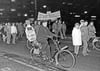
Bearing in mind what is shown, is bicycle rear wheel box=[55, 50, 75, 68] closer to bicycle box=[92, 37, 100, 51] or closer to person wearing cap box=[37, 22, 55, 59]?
person wearing cap box=[37, 22, 55, 59]

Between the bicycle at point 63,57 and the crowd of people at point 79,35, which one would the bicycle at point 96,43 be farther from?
the bicycle at point 63,57

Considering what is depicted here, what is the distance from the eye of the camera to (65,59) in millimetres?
6277

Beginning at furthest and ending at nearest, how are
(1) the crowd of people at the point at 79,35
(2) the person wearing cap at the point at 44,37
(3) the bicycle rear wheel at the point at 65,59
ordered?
1. (1) the crowd of people at the point at 79,35
2. (2) the person wearing cap at the point at 44,37
3. (3) the bicycle rear wheel at the point at 65,59

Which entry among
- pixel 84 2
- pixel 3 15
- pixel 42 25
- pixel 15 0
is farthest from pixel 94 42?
pixel 3 15

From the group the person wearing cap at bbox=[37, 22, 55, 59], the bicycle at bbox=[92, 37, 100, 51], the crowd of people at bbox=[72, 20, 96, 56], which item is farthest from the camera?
the bicycle at bbox=[92, 37, 100, 51]

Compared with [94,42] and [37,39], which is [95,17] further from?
[37,39]

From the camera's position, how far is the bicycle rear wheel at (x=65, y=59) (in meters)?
6.06

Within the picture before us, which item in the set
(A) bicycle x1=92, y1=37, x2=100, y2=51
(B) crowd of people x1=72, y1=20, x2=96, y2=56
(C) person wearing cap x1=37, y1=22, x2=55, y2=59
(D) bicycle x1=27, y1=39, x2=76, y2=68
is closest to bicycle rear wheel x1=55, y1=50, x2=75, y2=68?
(D) bicycle x1=27, y1=39, x2=76, y2=68

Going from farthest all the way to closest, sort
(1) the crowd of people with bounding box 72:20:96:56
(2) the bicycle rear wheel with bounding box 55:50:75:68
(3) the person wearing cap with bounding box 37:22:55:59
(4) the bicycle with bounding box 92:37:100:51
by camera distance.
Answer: (4) the bicycle with bounding box 92:37:100:51 → (1) the crowd of people with bounding box 72:20:96:56 → (3) the person wearing cap with bounding box 37:22:55:59 → (2) the bicycle rear wheel with bounding box 55:50:75:68

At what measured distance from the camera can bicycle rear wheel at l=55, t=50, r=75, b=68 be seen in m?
6.06

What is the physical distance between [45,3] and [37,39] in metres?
23.0

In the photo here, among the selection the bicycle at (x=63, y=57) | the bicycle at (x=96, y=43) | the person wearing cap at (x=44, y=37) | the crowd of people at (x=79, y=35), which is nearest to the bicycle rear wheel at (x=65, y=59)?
the bicycle at (x=63, y=57)

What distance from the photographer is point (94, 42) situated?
32.5 feet

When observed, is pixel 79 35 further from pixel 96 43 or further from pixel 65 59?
pixel 96 43
